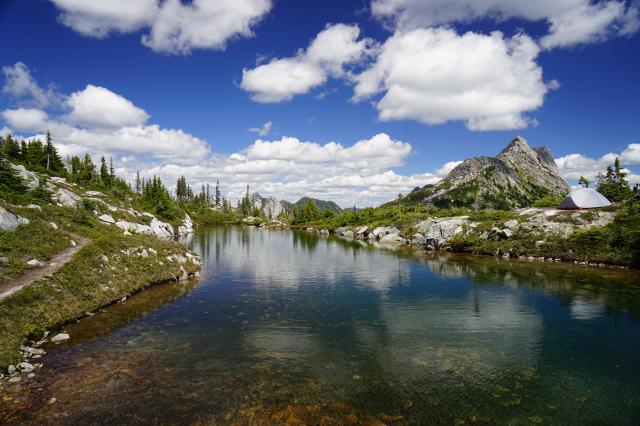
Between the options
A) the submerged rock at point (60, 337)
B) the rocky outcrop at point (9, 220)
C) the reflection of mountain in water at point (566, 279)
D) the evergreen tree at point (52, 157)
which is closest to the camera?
the submerged rock at point (60, 337)

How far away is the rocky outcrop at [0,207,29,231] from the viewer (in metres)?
37.9

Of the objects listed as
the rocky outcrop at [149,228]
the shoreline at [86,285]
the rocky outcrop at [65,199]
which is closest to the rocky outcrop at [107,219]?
the rocky outcrop at [149,228]

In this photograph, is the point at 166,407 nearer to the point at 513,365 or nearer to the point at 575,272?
the point at 513,365

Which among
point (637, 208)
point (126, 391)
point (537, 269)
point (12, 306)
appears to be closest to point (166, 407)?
point (126, 391)

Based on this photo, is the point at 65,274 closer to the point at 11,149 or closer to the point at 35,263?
the point at 35,263

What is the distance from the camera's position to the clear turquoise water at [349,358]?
17172 millimetres

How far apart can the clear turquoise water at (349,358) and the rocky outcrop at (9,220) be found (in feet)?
54.2

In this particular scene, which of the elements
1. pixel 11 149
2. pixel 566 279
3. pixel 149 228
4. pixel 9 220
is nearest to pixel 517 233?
pixel 566 279

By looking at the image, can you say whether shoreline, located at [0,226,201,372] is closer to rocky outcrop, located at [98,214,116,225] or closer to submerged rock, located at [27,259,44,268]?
submerged rock, located at [27,259,44,268]

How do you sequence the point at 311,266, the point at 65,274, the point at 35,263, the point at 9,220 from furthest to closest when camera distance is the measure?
the point at 311,266
the point at 9,220
the point at 35,263
the point at 65,274

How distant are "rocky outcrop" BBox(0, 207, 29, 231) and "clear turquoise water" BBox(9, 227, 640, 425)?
1653cm

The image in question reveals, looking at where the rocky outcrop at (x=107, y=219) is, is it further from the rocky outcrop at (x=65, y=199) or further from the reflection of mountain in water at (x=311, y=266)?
the reflection of mountain in water at (x=311, y=266)

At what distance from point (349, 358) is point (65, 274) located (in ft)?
85.6

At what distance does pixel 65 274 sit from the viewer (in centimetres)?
3148
